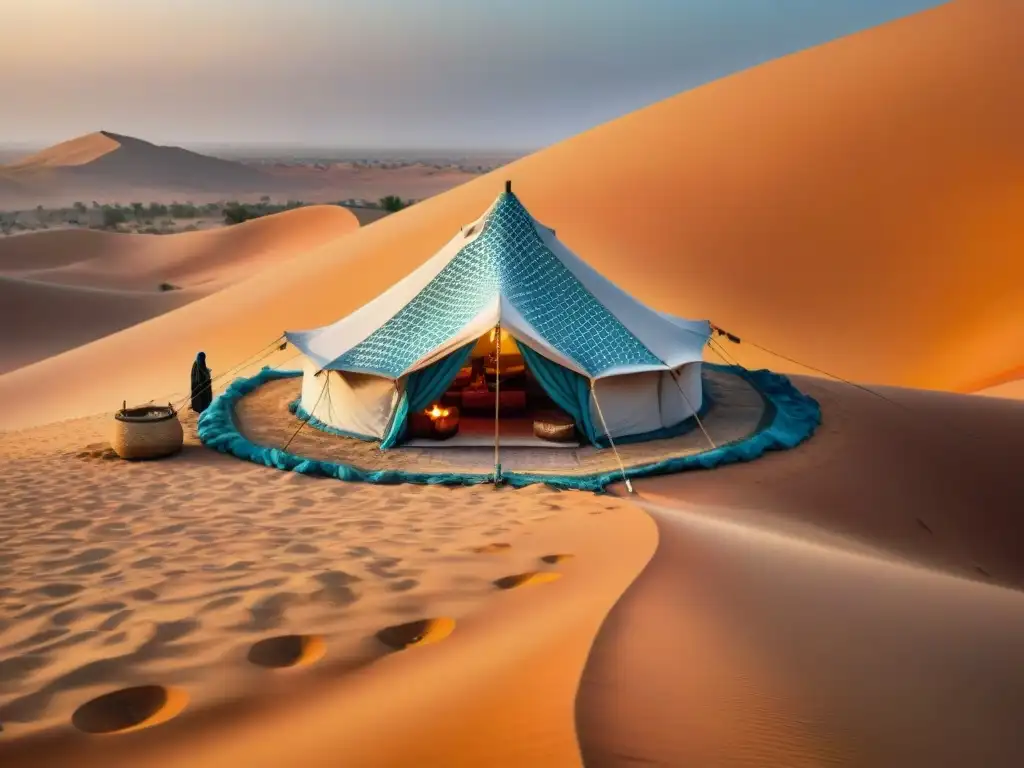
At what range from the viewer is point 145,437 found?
28.8ft

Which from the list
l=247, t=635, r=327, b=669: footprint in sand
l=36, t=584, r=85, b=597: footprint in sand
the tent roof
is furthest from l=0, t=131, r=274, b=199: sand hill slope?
l=247, t=635, r=327, b=669: footprint in sand

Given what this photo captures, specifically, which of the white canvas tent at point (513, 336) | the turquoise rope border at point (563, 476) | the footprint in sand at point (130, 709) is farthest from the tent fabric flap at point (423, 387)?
the footprint in sand at point (130, 709)

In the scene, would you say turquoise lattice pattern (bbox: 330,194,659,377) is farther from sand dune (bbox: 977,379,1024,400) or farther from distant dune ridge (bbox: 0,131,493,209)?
distant dune ridge (bbox: 0,131,493,209)

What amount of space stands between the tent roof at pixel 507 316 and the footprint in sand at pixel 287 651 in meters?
5.39

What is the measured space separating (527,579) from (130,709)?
84.4 inches

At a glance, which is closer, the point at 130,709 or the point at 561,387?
the point at 130,709

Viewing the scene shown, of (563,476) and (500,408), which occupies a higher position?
(500,408)

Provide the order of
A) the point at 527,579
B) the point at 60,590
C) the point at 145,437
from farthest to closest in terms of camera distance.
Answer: the point at 145,437, the point at 527,579, the point at 60,590

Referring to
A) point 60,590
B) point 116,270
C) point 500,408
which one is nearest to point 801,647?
point 60,590

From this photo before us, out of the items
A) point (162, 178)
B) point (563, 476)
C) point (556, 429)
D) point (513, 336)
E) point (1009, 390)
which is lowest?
point (1009, 390)

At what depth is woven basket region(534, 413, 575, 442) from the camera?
940cm

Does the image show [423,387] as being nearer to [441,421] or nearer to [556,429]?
[441,421]

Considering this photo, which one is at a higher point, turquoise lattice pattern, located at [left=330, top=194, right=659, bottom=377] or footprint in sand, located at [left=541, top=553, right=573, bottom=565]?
turquoise lattice pattern, located at [left=330, top=194, right=659, bottom=377]

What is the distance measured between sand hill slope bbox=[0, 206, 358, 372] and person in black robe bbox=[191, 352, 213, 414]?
14.9 metres
